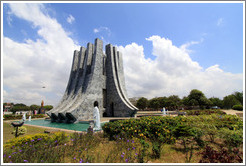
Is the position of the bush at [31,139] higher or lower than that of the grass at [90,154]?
higher

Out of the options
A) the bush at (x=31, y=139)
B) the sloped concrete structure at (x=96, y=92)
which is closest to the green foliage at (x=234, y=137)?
the bush at (x=31, y=139)

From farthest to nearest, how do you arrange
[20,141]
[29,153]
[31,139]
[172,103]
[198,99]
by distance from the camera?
1. [172,103]
2. [198,99]
3. [31,139]
4. [20,141]
5. [29,153]

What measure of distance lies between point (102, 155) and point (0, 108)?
325 cm

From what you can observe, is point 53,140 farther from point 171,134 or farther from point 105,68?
point 105,68

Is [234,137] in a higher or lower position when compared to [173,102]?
lower

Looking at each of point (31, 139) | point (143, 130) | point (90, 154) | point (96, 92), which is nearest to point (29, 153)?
point (31, 139)

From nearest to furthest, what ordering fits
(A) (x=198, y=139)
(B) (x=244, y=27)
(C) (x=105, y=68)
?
(B) (x=244, y=27) → (A) (x=198, y=139) → (C) (x=105, y=68)

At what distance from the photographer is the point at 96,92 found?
65.9 feet

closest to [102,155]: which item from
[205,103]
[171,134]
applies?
[171,134]

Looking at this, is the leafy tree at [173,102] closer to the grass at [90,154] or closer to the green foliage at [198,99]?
the green foliage at [198,99]

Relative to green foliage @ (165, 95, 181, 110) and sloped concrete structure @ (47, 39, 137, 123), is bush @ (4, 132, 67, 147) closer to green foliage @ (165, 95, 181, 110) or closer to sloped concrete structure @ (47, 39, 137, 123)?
sloped concrete structure @ (47, 39, 137, 123)

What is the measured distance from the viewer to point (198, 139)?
14.6 feet

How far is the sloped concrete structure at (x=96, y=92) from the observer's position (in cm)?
1685

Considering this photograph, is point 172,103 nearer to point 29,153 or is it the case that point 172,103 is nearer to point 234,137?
point 234,137
